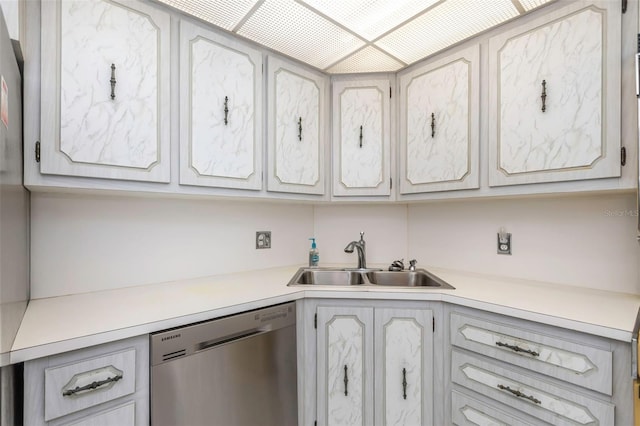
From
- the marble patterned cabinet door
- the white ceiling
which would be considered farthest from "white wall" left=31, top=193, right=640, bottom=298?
the white ceiling

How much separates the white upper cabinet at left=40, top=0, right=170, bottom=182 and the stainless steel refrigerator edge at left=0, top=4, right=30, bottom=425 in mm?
108

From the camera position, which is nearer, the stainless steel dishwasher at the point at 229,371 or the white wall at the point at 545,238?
the stainless steel dishwasher at the point at 229,371

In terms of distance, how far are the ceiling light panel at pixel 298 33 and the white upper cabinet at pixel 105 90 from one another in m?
0.41

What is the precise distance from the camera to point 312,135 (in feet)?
5.73

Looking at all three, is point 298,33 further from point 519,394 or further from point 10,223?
point 519,394

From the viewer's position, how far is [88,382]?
0.83 m

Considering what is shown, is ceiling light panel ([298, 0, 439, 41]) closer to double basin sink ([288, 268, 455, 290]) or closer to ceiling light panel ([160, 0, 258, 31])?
ceiling light panel ([160, 0, 258, 31])

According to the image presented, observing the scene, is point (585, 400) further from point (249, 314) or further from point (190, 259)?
point (190, 259)

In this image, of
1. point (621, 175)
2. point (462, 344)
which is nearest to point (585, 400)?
point (462, 344)

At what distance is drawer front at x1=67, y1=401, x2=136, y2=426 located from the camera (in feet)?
2.74

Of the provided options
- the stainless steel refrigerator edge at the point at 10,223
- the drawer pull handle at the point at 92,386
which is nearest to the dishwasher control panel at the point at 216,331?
the drawer pull handle at the point at 92,386

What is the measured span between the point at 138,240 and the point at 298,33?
1.31 m

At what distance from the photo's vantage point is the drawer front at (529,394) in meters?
0.94

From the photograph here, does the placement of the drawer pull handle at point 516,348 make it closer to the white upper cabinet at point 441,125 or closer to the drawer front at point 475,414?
the drawer front at point 475,414
